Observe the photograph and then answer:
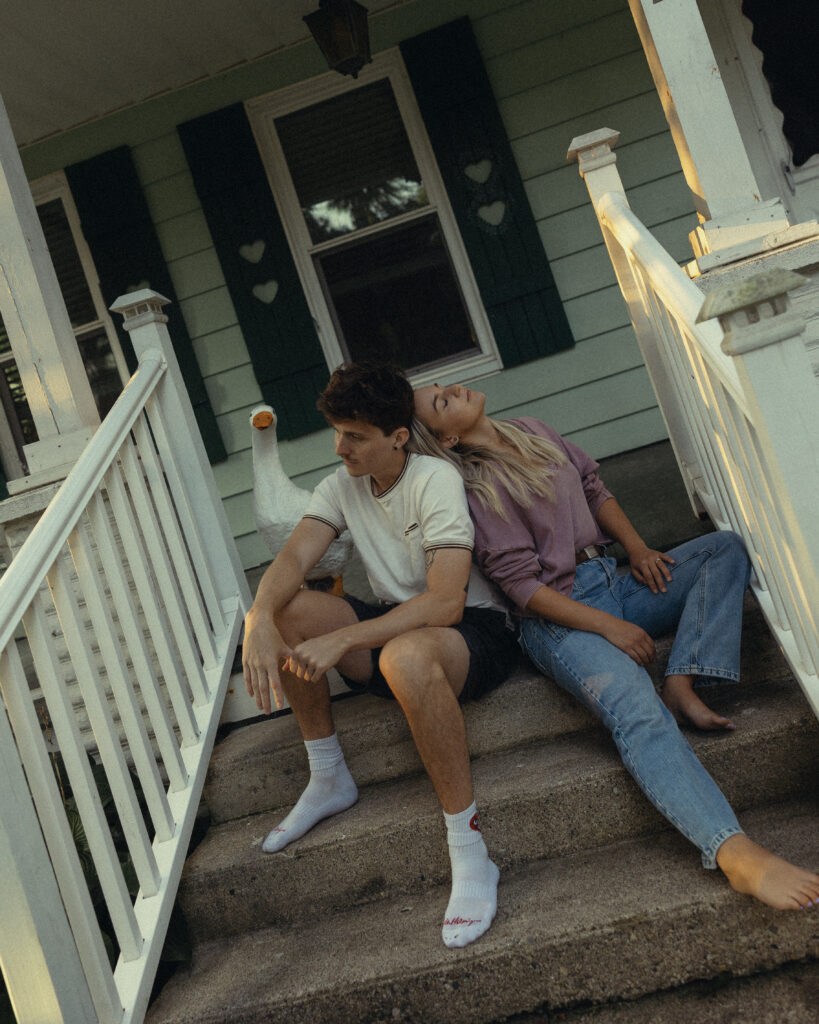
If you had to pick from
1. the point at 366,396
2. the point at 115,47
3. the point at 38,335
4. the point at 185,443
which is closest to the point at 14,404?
the point at 115,47

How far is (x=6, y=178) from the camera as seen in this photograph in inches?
98.7

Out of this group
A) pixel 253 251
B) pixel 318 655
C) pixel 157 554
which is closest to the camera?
pixel 318 655

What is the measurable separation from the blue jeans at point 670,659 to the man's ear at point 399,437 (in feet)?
1.74

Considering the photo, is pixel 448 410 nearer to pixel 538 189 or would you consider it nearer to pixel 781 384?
pixel 781 384

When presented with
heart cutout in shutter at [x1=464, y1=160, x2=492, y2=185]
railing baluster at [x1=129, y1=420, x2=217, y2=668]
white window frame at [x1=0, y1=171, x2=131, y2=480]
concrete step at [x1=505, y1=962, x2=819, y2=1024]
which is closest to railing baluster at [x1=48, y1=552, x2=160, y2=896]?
railing baluster at [x1=129, y1=420, x2=217, y2=668]

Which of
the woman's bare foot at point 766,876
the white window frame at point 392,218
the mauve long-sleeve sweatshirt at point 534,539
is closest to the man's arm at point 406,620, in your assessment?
the mauve long-sleeve sweatshirt at point 534,539

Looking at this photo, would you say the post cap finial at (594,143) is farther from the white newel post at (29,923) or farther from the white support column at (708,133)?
the white newel post at (29,923)

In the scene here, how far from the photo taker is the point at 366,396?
2020 millimetres

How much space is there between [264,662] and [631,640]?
82 centimetres

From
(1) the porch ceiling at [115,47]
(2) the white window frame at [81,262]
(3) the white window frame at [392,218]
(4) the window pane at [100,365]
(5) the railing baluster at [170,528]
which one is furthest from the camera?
(4) the window pane at [100,365]

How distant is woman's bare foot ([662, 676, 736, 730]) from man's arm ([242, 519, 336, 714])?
87cm

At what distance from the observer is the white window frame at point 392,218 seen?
4.05 meters

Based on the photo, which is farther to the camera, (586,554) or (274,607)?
(586,554)

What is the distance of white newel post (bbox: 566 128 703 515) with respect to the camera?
2578 millimetres
